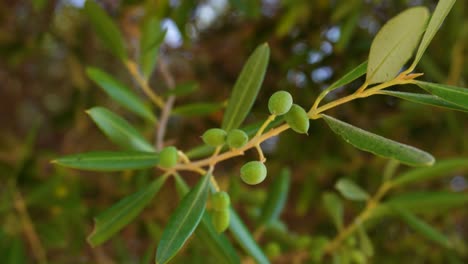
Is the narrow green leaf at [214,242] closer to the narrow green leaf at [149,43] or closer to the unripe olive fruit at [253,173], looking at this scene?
the unripe olive fruit at [253,173]

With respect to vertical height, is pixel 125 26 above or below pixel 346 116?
above

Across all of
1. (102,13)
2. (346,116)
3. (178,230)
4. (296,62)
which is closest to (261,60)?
(178,230)

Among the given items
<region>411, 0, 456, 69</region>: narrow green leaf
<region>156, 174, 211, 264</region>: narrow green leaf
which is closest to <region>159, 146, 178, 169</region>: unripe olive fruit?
<region>156, 174, 211, 264</region>: narrow green leaf

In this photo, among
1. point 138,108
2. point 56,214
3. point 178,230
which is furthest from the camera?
point 56,214

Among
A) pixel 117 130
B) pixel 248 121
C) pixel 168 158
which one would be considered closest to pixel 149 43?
pixel 117 130

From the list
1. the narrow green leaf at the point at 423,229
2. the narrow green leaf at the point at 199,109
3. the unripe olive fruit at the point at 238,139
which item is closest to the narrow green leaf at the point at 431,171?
the narrow green leaf at the point at 423,229

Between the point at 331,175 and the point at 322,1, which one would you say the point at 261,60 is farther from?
the point at 331,175

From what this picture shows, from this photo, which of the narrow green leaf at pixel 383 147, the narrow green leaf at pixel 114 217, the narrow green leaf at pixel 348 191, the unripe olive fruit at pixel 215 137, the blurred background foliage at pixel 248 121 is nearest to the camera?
the narrow green leaf at pixel 383 147
